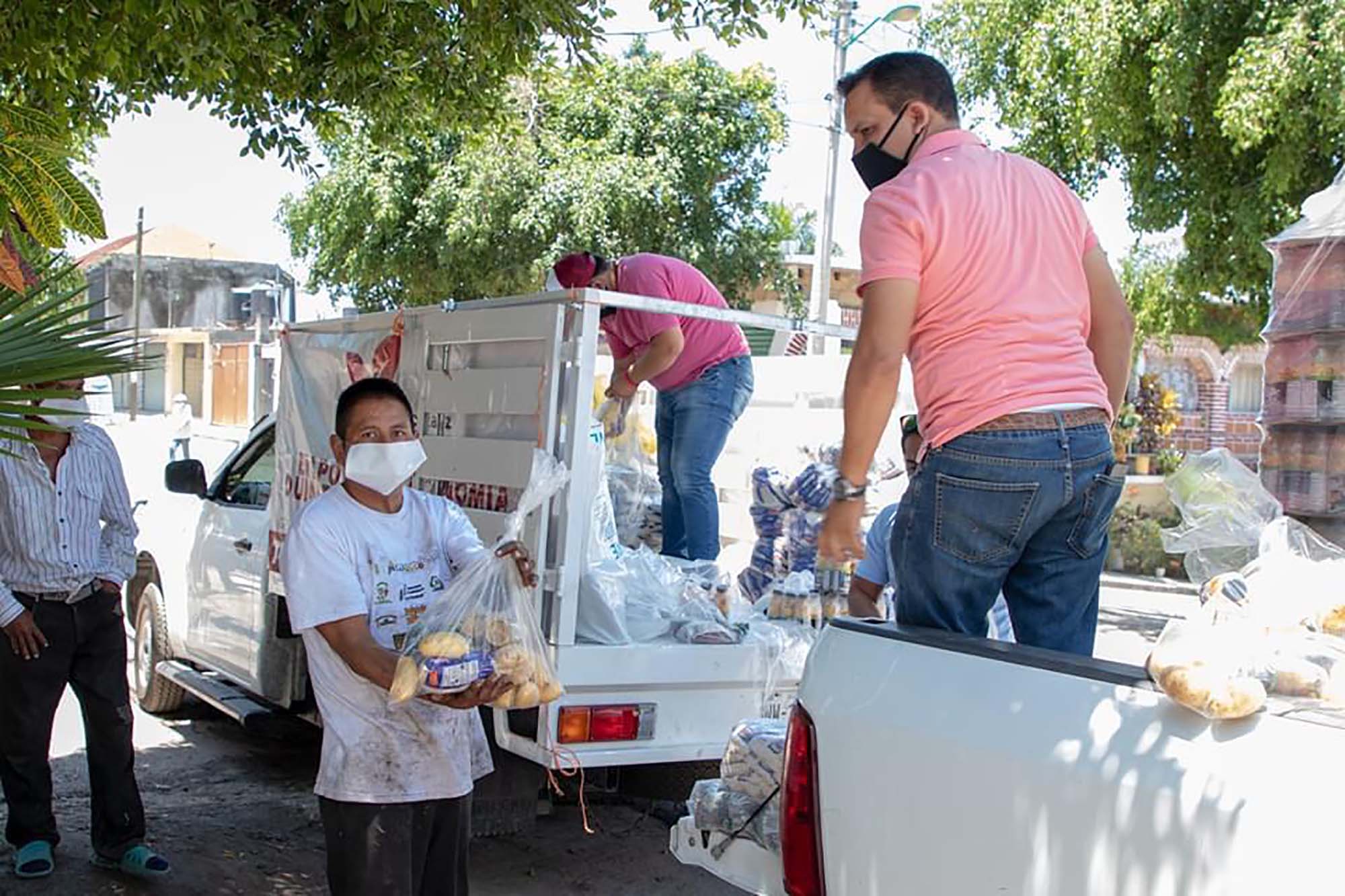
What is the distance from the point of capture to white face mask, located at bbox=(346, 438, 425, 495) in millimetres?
3479

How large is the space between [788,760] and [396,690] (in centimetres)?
109

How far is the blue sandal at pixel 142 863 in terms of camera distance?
190 inches

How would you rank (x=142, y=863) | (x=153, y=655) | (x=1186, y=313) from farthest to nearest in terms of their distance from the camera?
1. (x=1186, y=313)
2. (x=153, y=655)
3. (x=142, y=863)

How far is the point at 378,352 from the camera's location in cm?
553

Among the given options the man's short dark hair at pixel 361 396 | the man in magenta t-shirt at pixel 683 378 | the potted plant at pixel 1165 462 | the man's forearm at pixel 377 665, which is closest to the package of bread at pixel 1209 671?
the man's forearm at pixel 377 665

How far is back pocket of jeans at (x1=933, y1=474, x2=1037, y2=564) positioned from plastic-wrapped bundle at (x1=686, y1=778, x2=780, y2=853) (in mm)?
635

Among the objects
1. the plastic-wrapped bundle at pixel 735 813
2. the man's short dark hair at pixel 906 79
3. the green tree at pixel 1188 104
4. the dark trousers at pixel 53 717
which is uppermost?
the green tree at pixel 1188 104

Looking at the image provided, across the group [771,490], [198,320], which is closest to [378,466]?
[771,490]

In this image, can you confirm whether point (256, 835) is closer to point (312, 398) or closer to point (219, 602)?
point (219, 602)

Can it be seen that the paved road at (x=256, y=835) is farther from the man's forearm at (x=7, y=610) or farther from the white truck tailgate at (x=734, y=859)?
the white truck tailgate at (x=734, y=859)

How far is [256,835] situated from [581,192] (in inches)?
545

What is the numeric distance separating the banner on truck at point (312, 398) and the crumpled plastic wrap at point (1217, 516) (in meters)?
3.09

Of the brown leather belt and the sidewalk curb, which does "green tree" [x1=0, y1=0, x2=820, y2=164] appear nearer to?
the brown leather belt

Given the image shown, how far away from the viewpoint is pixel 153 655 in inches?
297
